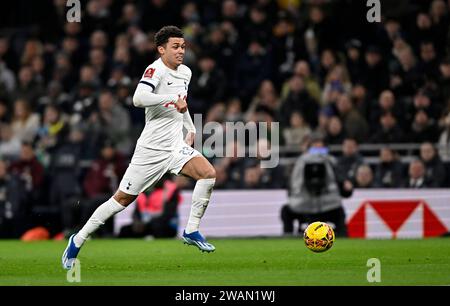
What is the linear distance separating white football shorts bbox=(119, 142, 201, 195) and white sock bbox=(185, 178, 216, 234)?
0.99ft

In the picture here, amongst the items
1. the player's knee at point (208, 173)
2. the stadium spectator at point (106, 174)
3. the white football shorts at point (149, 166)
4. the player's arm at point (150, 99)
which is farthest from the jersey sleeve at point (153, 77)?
the stadium spectator at point (106, 174)

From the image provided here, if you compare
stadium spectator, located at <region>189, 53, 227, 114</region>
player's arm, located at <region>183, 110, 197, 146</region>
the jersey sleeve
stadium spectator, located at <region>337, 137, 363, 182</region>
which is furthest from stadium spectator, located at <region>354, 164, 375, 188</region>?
the jersey sleeve

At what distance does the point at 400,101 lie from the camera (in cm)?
1945

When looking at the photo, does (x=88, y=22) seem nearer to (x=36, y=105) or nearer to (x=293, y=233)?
(x=36, y=105)

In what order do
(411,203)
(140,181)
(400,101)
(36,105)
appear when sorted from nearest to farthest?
1. (140,181)
2. (411,203)
3. (400,101)
4. (36,105)

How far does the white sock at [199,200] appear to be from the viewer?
11954mm

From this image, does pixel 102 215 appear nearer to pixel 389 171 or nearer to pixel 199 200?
pixel 199 200

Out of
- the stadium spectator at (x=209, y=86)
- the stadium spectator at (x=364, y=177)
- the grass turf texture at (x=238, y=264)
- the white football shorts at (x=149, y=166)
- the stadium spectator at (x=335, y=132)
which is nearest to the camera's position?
the grass turf texture at (x=238, y=264)

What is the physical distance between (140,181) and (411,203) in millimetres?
7321

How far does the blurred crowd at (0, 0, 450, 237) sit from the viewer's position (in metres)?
19.2

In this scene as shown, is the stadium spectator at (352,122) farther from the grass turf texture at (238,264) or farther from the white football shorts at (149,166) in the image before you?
the white football shorts at (149,166)

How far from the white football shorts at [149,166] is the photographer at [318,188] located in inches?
237

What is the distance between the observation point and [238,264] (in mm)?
12031


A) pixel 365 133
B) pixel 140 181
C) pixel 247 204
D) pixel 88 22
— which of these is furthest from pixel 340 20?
pixel 140 181
